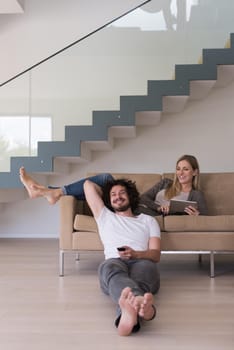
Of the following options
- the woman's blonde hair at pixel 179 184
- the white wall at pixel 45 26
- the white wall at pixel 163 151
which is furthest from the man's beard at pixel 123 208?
the white wall at pixel 45 26

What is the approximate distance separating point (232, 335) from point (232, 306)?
0.53 m

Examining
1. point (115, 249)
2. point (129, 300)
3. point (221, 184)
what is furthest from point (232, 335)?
point (221, 184)

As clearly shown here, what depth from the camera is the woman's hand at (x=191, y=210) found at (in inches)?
144

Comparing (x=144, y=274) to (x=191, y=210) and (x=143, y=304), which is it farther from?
(x=191, y=210)

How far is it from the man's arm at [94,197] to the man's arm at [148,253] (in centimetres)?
43

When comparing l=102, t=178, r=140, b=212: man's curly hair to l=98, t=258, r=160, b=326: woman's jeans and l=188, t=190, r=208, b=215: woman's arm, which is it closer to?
l=98, t=258, r=160, b=326: woman's jeans

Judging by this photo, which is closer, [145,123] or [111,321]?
[111,321]

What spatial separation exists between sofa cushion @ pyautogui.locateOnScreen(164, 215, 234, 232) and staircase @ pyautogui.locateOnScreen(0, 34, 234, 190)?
1.83 m

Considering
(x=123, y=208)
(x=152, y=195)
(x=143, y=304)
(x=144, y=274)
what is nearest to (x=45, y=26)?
(x=152, y=195)

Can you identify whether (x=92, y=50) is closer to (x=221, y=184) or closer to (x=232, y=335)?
(x=221, y=184)

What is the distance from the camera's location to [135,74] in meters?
5.24

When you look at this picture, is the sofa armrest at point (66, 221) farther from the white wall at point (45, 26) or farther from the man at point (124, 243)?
the white wall at point (45, 26)

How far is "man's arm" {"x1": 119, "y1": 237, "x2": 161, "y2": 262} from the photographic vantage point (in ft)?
9.11

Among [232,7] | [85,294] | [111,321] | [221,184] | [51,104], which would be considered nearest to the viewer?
[111,321]
